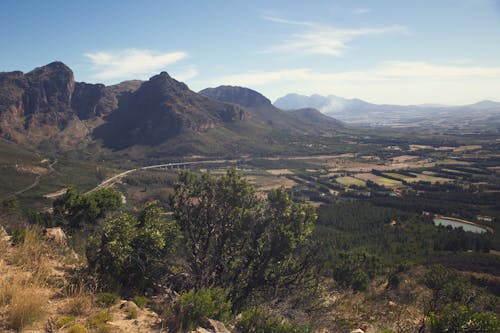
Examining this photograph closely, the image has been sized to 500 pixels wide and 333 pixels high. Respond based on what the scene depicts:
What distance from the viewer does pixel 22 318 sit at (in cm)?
915

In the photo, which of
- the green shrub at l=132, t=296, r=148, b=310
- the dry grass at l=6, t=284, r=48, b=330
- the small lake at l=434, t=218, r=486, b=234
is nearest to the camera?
the dry grass at l=6, t=284, r=48, b=330

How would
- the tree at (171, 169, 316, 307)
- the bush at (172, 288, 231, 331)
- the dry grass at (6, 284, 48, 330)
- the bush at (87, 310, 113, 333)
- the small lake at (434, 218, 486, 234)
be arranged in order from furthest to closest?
the small lake at (434, 218, 486, 234), the tree at (171, 169, 316, 307), the bush at (172, 288, 231, 331), the bush at (87, 310, 113, 333), the dry grass at (6, 284, 48, 330)

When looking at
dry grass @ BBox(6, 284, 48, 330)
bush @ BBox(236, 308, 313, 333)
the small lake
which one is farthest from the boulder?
the small lake

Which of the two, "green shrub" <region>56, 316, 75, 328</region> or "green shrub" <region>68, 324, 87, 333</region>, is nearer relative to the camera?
"green shrub" <region>68, 324, 87, 333</region>

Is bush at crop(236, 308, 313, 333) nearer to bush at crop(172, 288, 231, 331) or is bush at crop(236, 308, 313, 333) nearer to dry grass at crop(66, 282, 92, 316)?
bush at crop(172, 288, 231, 331)

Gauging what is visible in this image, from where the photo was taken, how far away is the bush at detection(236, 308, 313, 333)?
13031 mm

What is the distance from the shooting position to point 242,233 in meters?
21.9

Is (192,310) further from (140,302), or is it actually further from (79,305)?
(79,305)

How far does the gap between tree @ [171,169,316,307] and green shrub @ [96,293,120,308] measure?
295 inches

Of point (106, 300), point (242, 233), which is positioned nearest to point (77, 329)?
point (106, 300)

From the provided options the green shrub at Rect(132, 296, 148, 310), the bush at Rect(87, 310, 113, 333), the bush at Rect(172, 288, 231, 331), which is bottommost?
the green shrub at Rect(132, 296, 148, 310)

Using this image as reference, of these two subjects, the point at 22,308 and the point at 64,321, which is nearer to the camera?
the point at 22,308

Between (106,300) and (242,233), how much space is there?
10611 mm

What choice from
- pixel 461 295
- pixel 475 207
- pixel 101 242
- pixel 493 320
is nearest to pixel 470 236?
pixel 475 207
